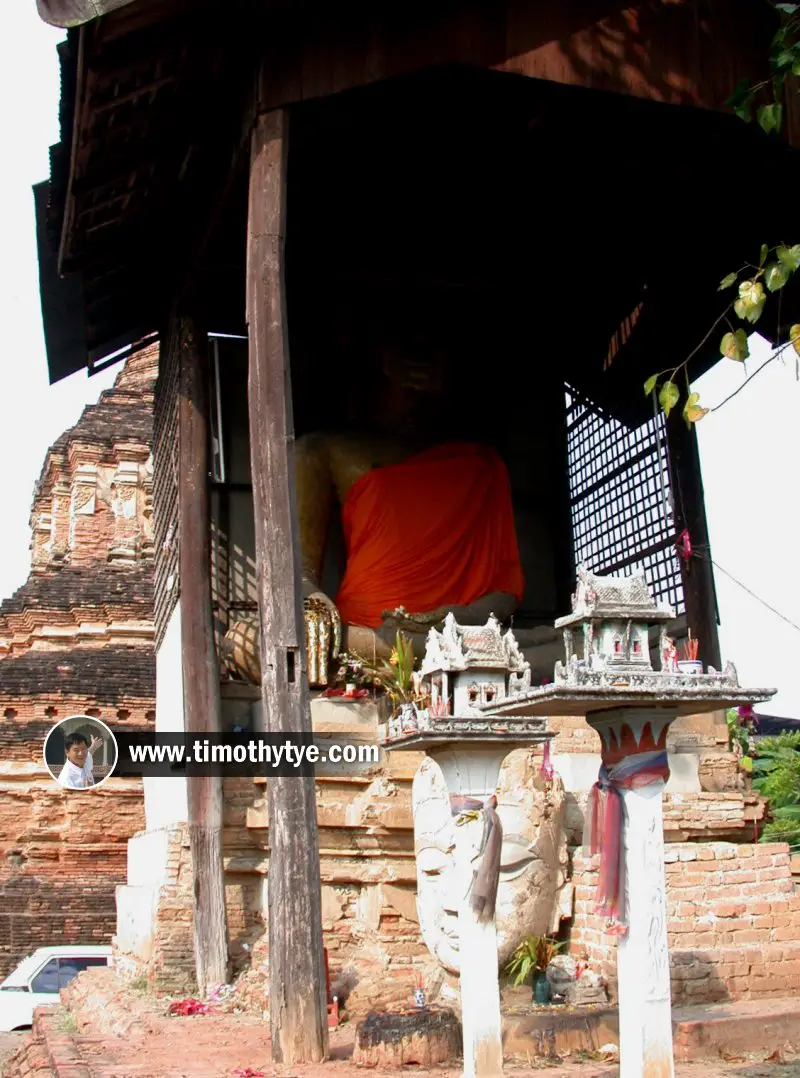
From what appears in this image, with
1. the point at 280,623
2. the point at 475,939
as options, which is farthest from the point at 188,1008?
the point at 475,939

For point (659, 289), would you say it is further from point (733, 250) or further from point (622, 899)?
point (622, 899)

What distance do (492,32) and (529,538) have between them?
6.49m

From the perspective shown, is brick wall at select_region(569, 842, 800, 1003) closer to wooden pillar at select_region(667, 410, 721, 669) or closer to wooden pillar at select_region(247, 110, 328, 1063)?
wooden pillar at select_region(247, 110, 328, 1063)

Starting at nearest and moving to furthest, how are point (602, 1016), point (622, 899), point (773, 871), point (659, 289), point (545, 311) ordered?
point (622, 899) → point (602, 1016) → point (773, 871) → point (659, 289) → point (545, 311)

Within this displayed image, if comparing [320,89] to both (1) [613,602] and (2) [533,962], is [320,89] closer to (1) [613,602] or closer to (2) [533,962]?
(1) [613,602]

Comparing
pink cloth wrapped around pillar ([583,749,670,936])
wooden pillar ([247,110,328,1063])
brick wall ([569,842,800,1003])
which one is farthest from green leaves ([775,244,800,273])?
brick wall ([569,842,800,1003])

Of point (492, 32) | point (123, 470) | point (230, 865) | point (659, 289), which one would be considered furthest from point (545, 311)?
point (123, 470)

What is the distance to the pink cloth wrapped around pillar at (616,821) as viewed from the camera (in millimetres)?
5355

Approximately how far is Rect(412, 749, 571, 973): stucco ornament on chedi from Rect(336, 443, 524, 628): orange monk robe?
3599mm

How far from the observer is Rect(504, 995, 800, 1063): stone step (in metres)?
6.65

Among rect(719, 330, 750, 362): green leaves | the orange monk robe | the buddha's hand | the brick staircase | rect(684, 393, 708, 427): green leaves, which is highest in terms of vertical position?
the orange monk robe

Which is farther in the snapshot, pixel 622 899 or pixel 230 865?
pixel 230 865

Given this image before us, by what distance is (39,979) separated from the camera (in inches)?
506

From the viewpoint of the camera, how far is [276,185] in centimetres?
798
